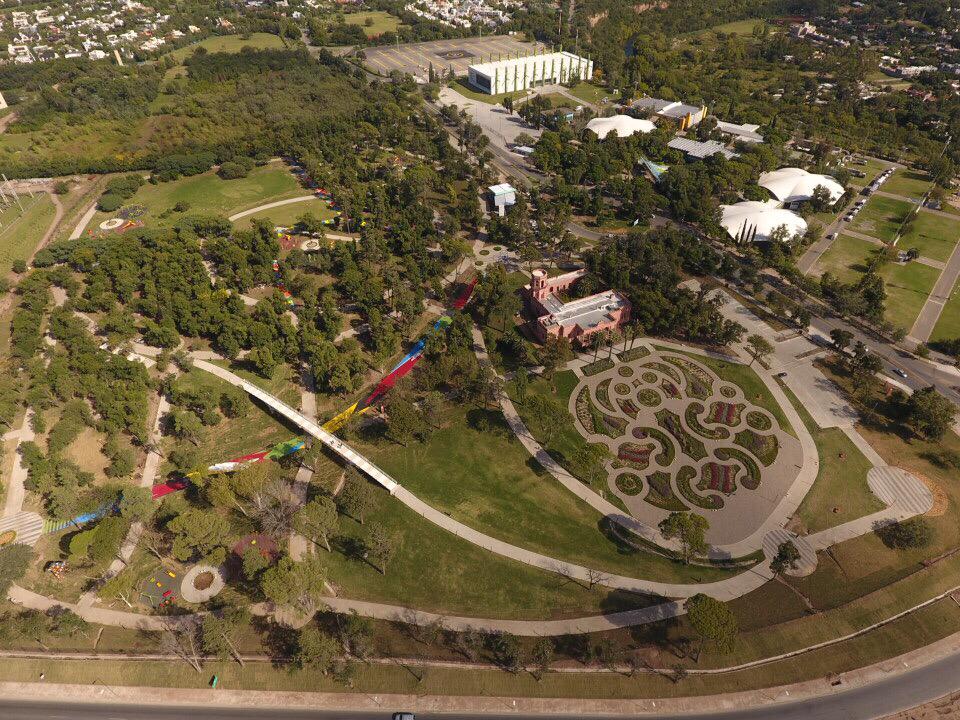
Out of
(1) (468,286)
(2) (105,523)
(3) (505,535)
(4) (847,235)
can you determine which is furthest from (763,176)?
(2) (105,523)

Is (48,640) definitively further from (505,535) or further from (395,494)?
(505,535)

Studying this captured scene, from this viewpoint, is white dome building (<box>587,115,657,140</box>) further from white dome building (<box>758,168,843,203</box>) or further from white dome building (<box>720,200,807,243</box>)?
white dome building (<box>720,200,807,243</box>)

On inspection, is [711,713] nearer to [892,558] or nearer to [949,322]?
[892,558]

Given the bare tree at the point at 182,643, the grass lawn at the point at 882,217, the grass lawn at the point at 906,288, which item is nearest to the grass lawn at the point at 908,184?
the grass lawn at the point at 882,217

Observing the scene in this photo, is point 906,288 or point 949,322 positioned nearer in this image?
point 949,322

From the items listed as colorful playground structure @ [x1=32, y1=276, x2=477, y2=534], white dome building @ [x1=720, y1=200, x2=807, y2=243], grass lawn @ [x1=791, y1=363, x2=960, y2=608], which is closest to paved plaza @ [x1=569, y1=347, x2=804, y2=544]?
grass lawn @ [x1=791, y1=363, x2=960, y2=608]

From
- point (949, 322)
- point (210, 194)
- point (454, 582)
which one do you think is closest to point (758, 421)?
point (949, 322)
